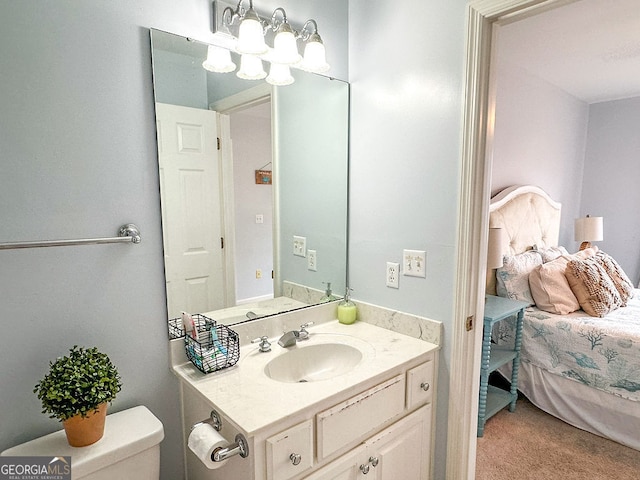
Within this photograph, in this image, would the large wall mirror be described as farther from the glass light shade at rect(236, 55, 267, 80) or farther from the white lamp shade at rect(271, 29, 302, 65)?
the white lamp shade at rect(271, 29, 302, 65)

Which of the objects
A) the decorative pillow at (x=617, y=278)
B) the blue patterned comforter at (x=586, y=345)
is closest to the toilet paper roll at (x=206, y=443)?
the blue patterned comforter at (x=586, y=345)

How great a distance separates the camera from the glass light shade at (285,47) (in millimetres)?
1336

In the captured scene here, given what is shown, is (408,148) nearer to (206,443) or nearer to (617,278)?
(206,443)

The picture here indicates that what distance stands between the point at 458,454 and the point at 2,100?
76.3 inches

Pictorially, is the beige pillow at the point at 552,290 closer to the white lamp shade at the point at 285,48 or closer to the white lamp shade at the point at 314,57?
the white lamp shade at the point at 314,57

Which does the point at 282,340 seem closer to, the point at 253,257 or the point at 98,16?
the point at 253,257

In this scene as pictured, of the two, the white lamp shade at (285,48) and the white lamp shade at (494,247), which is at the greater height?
the white lamp shade at (285,48)

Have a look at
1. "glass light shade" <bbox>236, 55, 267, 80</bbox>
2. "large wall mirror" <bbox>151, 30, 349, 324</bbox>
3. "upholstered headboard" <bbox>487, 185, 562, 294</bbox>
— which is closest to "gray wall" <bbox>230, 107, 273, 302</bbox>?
"large wall mirror" <bbox>151, 30, 349, 324</bbox>

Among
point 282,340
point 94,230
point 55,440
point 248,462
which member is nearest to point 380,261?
point 282,340

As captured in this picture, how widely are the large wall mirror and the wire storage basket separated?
0.07 metres

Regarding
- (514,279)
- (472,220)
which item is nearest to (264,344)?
(472,220)

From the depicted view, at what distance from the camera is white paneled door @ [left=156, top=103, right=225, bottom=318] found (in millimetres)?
1255

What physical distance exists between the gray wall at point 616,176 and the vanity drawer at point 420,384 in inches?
146

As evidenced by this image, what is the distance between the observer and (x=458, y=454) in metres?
1.50
